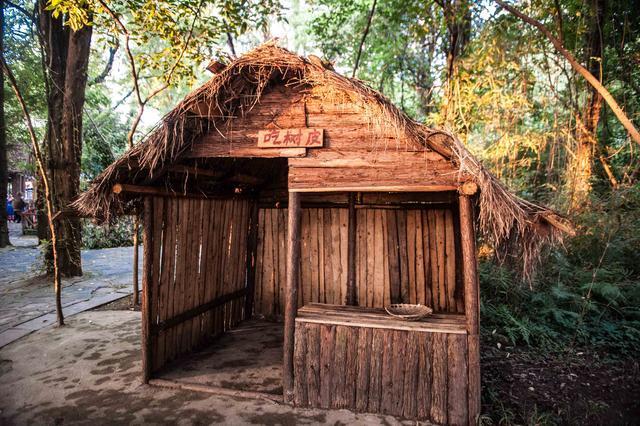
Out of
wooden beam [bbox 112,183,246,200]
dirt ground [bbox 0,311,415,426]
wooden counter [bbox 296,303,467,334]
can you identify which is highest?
wooden beam [bbox 112,183,246,200]

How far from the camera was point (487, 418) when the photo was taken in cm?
336

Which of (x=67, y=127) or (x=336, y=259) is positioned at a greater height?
(x=67, y=127)

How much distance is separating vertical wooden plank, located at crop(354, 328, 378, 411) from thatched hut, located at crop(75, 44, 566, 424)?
14 millimetres

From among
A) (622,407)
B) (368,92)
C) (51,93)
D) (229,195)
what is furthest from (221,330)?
(51,93)

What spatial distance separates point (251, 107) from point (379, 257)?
9.55 feet

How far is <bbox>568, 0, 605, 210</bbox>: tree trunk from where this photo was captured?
7066mm

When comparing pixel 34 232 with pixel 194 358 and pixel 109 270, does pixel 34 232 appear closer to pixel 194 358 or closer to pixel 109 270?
pixel 109 270

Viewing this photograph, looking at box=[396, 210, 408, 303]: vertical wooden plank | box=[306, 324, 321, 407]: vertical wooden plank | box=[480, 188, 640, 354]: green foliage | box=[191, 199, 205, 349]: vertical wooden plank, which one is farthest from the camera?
box=[480, 188, 640, 354]: green foliage

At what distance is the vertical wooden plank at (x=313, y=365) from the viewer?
12.1 ft

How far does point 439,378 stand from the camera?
3420mm

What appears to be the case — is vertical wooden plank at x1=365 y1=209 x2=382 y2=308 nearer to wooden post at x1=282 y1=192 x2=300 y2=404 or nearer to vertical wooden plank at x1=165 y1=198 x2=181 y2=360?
wooden post at x1=282 y1=192 x2=300 y2=404

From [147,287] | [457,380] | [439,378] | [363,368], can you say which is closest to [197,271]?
[147,287]

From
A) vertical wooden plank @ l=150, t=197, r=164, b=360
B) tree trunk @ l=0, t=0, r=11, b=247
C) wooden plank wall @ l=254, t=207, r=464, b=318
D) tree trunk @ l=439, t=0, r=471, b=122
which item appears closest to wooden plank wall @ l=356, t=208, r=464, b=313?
wooden plank wall @ l=254, t=207, r=464, b=318

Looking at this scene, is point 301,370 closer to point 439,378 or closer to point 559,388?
point 439,378
